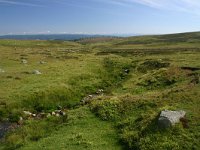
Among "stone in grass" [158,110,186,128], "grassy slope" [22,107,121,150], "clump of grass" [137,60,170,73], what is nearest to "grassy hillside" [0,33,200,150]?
"grassy slope" [22,107,121,150]

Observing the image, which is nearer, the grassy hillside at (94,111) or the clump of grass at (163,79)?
the grassy hillside at (94,111)

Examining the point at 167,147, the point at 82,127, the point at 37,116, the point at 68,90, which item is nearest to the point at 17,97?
the point at 37,116

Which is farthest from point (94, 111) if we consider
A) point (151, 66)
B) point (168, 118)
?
point (151, 66)

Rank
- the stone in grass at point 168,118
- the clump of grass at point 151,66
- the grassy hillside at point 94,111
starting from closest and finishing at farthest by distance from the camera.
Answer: the grassy hillside at point 94,111, the stone in grass at point 168,118, the clump of grass at point 151,66

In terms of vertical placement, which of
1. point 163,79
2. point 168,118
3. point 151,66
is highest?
point 168,118

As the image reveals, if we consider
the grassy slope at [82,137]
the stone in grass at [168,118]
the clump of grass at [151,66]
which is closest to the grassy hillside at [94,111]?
the grassy slope at [82,137]

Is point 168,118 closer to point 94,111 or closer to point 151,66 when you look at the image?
point 94,111

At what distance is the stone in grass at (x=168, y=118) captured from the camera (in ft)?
81.0

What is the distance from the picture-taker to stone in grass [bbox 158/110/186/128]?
24.7 m

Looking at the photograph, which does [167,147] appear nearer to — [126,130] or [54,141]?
[126,130]

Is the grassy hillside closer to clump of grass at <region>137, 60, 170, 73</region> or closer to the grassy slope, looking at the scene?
the grassy slope

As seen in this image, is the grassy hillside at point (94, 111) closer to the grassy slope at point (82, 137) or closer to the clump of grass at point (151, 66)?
the grassy slope at point (82, 137)

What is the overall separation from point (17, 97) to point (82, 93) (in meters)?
11.0

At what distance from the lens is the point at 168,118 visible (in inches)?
978
